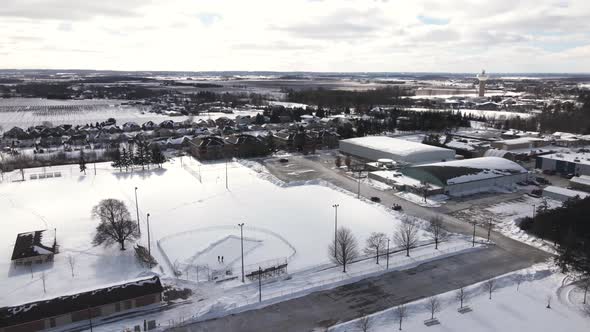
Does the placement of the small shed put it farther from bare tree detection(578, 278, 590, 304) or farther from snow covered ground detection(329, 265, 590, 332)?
bare tree detection(578, 278, 590, 304)

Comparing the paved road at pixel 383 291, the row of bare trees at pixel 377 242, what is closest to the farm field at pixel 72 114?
the row of bare trees at pixel 377 242

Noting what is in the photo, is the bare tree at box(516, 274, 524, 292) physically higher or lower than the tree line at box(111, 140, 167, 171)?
lower

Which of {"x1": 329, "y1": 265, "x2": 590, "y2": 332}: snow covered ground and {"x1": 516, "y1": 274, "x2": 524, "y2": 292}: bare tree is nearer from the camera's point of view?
{"x1": 329, "y1": 265, "x2": 590, "y2": 332}: snow covered ground

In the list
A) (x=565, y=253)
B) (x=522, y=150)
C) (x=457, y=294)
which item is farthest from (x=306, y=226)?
(x=522, y=150)

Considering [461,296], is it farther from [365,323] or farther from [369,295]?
[365,323]

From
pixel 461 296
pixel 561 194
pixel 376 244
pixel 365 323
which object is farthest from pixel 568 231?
pixel 365 323

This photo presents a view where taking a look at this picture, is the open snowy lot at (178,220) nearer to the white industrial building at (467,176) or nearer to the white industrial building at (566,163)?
the white industrial building at (467,176)

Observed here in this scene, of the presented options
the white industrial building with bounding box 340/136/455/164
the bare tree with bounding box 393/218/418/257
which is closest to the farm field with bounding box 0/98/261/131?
the white industrial building with bounding box 340/136/455/164
